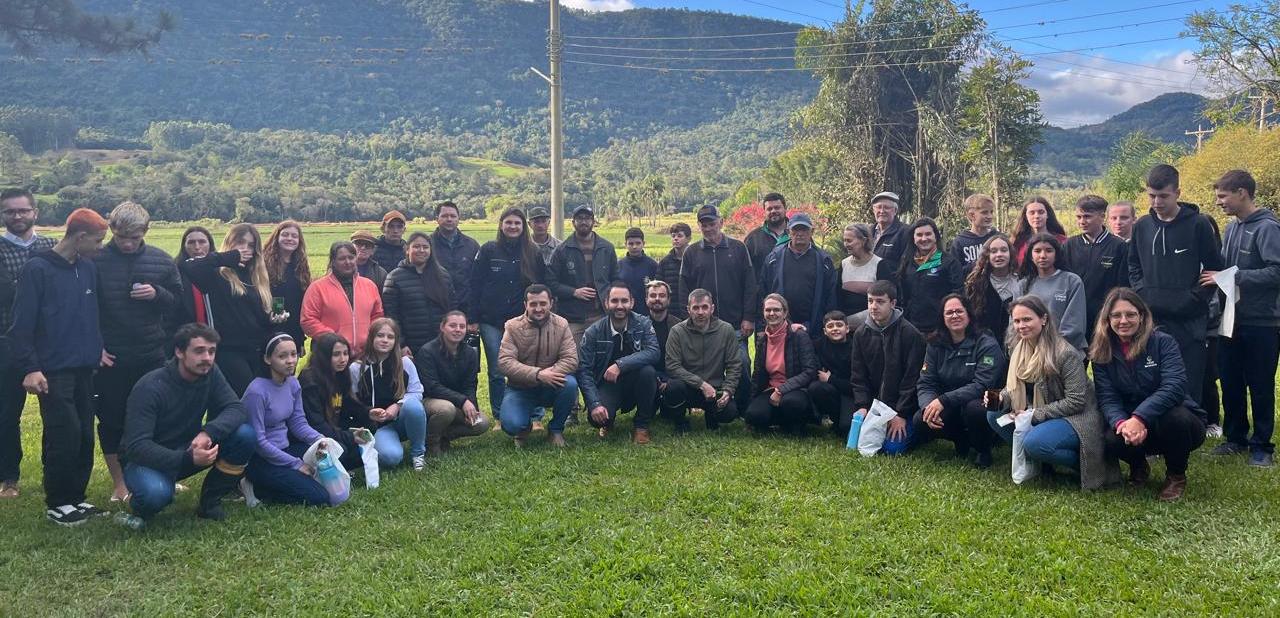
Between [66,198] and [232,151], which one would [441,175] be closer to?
[232,151]

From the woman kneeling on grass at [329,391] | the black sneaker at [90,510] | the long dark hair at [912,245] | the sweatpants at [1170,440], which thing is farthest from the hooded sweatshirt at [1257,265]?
the black sneaker at [90,510]

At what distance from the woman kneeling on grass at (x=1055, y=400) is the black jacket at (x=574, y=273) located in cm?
362

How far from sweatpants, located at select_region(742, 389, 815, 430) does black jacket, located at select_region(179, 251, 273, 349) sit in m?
3.85

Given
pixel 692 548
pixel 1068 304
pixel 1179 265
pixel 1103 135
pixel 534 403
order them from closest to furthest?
pixel 692 548 < pixel 1179 265 < pixel 1068 304 < pixel 534 403 < pixel 1103 135

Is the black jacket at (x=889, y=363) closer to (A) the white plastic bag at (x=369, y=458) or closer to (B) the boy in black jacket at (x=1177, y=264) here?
(B) the boy in black jacket at (x=1177, y=264)

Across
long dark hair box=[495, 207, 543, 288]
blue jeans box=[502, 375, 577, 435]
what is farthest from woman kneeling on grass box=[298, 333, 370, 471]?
long dark hair box=[495, 207, 543, 288]

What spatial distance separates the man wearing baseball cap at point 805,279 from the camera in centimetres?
692

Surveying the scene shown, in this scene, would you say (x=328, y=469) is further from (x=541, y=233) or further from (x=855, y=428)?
(x=855, y=428)

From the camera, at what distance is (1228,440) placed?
5.81m

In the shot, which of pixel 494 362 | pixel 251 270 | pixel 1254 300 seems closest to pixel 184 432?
pixel 251 270

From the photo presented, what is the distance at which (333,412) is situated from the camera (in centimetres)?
567

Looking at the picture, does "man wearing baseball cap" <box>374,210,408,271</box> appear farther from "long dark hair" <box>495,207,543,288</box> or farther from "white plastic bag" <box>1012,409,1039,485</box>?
"white plastic bag" <box>1012,409,1039,485</box>

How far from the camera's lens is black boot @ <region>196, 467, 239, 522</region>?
4.88 meters

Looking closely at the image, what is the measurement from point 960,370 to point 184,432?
5146 mm
